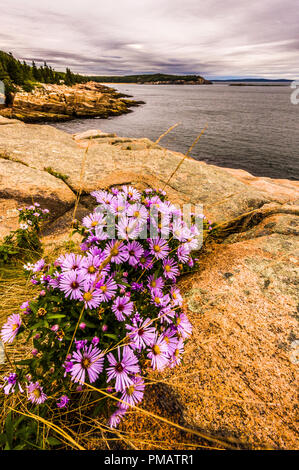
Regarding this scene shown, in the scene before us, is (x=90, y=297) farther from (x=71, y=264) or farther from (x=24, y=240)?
(x=24, y=240)

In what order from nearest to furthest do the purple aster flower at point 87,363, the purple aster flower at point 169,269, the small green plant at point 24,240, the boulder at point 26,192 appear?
the purple aster flower at point 87,363 → the purple aster flower at point 169,269 → the small green plant at point 24,240 → the boulder at point 26,192

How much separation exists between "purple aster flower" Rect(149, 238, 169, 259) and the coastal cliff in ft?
2.62

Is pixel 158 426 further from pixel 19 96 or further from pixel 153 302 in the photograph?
pixel 19 96

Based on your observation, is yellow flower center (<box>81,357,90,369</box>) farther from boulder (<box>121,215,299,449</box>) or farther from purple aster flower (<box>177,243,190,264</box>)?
purple aster flower (<box>177,243,190,264</box>)

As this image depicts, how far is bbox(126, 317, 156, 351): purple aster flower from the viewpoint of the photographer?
57.9 inches

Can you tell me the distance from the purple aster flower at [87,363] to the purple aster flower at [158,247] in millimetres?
797

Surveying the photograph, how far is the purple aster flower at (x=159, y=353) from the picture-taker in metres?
1.50

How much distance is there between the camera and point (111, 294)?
1.52 m

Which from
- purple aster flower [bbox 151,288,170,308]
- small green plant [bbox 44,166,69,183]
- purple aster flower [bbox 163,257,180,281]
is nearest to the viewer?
purple aster flower [bbox 151,288,170,308]

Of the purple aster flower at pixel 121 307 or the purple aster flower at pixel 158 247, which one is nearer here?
the purple aster flower at pixel 121 307

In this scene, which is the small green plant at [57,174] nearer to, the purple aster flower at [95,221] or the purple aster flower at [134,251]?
the purple aster flower at [95,221]

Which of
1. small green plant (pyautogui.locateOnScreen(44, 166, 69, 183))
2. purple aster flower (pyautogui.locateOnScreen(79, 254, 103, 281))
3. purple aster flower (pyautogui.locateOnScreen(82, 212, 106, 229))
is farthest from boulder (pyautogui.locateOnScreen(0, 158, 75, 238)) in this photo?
purple aster flower (pyautogui.locateOnScreen(79, 254, 103, 281))

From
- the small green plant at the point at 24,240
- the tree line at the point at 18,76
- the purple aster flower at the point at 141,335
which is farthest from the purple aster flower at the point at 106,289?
the tree line at the point at 18,76
